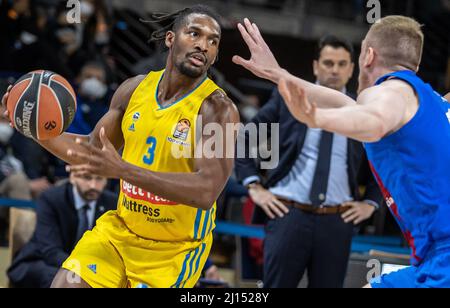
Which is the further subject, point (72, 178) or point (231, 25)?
point (231, 25)

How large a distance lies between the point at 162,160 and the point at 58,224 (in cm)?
262

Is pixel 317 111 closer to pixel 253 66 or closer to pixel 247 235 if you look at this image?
pixel 253 66

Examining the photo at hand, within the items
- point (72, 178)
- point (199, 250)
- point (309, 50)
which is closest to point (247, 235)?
point (72, 178)

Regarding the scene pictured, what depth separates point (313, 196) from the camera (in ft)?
19.9

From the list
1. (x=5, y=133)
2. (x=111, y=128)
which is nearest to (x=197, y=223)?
(x=111, y=128)

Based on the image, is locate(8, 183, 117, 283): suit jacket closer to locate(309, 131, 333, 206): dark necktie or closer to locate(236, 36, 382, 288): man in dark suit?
locate(236, 36, 382, 288): man in dark suit

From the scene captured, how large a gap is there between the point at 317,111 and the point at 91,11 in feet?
30.0

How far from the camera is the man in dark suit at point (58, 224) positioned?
6.52 meters

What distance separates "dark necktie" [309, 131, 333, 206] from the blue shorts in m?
2.29

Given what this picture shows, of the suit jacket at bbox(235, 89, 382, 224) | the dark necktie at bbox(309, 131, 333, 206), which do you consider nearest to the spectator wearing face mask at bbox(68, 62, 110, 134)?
the suit jacket at bbox(235, 89, 382, 224)

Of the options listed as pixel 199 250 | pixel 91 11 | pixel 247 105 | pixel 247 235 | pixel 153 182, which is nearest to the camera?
pixel 153 182

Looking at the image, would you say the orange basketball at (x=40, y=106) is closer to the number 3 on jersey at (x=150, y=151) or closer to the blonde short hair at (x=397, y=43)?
the number 3 on jersey at (x=150, y=151)

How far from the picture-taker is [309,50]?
48.9 feet

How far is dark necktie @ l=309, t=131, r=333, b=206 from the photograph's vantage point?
19.9 feet
